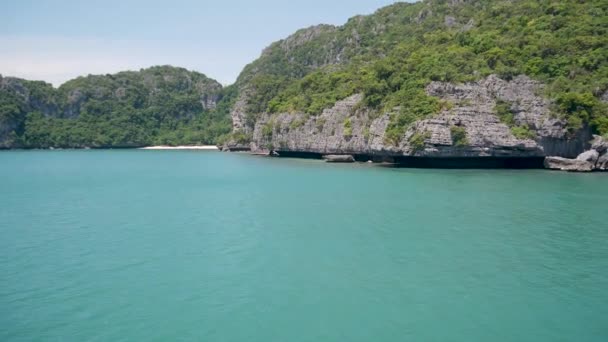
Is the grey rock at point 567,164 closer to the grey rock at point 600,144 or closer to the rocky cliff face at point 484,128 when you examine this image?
the rocky cliff face at point 484,128

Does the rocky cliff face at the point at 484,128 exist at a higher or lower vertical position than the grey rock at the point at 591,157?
higher

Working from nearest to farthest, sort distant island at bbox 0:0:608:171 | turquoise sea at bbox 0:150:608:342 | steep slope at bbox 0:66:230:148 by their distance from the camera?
turquoise sea at bbox 0:150:608:342
distant island at bbox 0:0:608:171
steep slope at bbox 0:66:230:148

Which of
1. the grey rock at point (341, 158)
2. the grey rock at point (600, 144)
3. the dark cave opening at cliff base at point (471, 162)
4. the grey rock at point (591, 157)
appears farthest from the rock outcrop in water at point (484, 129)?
the grey rock at point (341, 158)

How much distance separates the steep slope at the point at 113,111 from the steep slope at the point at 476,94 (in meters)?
66.0

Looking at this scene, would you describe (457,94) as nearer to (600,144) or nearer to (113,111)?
(600,144)

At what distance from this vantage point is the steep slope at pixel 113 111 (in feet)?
406

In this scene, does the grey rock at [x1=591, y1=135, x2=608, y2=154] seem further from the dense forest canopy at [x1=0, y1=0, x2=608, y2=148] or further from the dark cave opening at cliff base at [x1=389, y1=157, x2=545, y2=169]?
the dark cave opening at cliff base at [x1=389, y1=157, x2=545, y2=169]

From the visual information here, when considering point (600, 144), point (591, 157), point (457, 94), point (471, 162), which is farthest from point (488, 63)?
point (591, 157)

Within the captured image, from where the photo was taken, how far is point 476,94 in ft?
157

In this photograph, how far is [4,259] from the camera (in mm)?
17141

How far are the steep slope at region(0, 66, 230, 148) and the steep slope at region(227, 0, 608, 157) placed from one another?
66.0 metres

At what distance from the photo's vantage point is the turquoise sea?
11742 mm

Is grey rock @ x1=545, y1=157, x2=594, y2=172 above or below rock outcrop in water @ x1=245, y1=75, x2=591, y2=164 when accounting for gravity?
below

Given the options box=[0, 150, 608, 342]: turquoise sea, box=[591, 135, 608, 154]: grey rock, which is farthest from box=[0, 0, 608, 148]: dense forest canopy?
box=[0, 150, 608, 342]: turquoise sea
